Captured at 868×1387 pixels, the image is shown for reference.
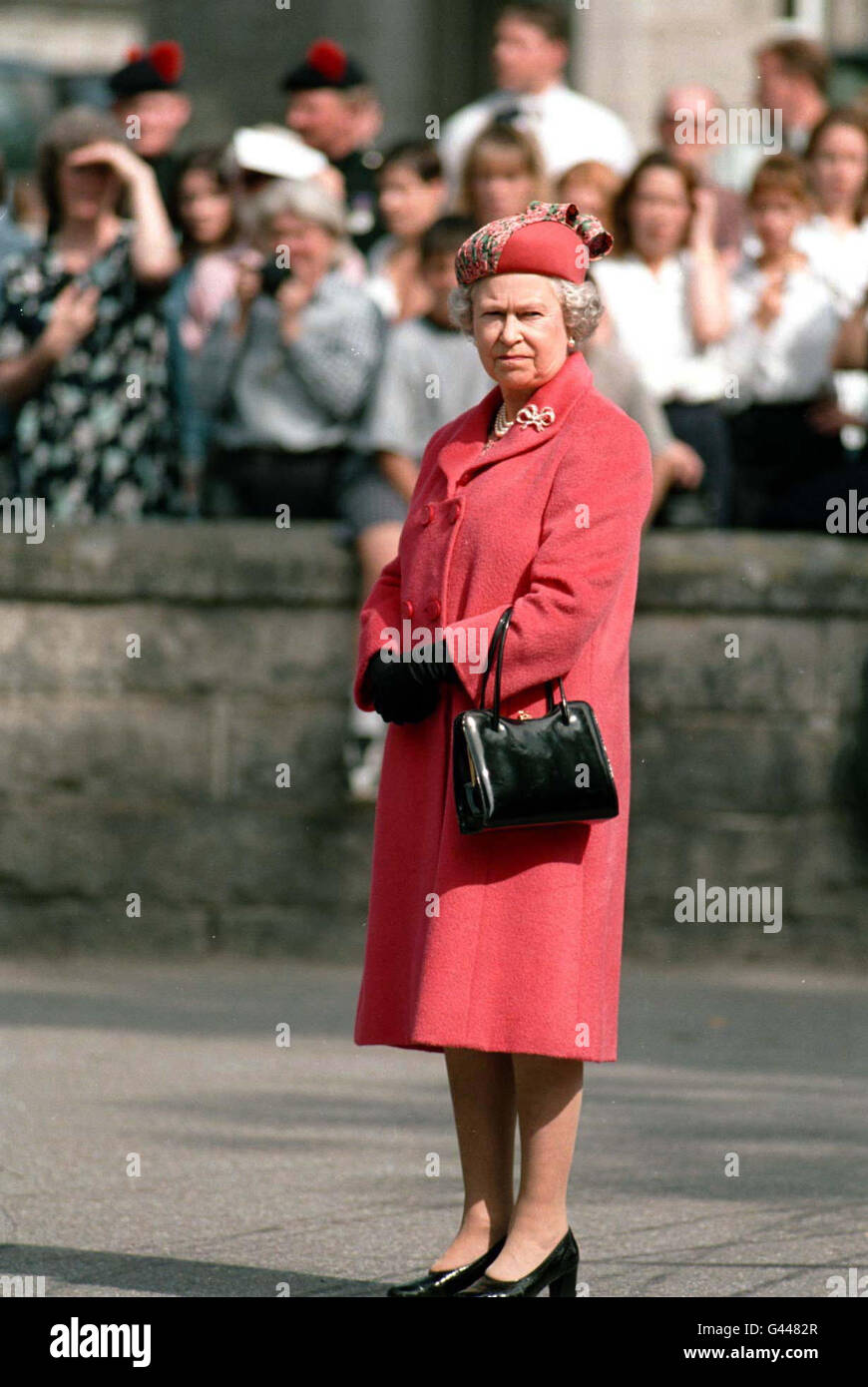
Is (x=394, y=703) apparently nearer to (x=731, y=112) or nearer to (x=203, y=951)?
(x=203, y=951)

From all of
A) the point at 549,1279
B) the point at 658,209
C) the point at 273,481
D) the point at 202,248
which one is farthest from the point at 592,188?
the point at 549,1279

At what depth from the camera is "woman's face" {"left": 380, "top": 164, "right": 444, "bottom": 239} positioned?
33.7 ft

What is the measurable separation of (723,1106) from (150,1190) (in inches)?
73.1

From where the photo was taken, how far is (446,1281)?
4859mm

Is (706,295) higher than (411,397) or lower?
higher

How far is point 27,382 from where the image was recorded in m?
9.84

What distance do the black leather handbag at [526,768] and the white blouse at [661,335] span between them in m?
4.92

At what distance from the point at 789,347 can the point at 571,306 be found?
4879mm

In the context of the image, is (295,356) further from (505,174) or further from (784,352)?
(784,352)

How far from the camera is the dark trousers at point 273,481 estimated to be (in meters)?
9.85

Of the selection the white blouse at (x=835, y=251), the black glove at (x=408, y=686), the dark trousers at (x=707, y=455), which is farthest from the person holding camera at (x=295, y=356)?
the black glove at (x=408, y=686)

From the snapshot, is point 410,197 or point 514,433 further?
point 410,197

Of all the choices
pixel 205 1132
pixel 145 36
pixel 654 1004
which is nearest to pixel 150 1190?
pixel 205 1132

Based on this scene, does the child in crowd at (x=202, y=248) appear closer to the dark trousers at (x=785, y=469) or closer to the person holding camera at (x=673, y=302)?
the person holding camera at (x=673, y=302)
